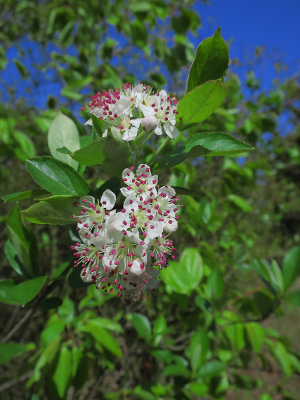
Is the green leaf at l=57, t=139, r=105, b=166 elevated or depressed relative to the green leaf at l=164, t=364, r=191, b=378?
elevated

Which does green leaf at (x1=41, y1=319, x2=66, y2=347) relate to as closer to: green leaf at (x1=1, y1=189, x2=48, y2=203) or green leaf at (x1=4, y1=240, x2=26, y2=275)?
green leaf at (x1=4, y1=240, x2=26, y2=275)

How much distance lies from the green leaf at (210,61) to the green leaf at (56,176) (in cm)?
33

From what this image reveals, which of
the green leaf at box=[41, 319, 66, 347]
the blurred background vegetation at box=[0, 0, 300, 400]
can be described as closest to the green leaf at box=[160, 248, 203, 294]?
the blurred background vegetation at box=[0, 0, 300, 400]

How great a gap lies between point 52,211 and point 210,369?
1057 mm

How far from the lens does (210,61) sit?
62 cm

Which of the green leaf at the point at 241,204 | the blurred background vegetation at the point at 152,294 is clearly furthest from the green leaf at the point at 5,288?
the green leaf at the point at 241,204

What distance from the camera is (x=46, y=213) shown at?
0.56m

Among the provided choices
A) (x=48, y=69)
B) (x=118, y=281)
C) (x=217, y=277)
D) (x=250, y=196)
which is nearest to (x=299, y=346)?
(x=250, y=196)

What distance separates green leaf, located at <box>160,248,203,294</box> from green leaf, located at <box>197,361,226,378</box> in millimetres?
367

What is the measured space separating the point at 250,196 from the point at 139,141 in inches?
119

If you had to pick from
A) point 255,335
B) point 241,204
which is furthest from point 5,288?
point 241,204

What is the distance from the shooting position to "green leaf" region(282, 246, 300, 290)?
1166 millimetres

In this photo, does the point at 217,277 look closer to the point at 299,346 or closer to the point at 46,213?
the point at 46,213

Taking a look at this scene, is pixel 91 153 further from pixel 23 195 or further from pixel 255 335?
pixel 255 335
